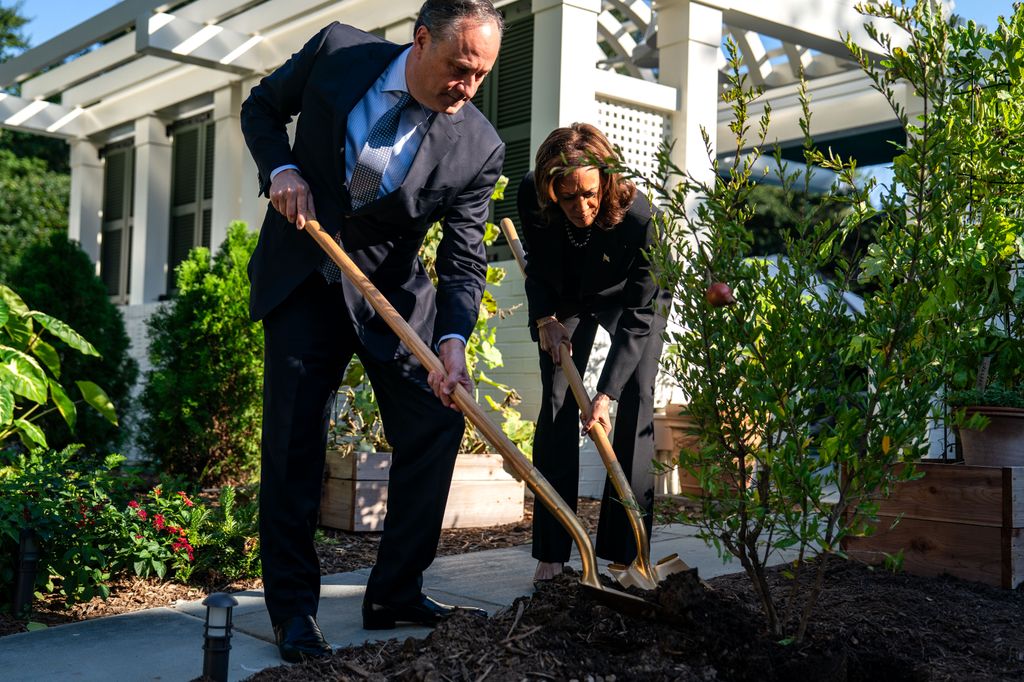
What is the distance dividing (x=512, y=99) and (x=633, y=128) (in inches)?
35.5

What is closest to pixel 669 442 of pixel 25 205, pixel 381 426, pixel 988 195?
pixel 381 426

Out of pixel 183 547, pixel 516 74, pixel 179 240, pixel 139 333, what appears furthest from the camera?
pixel 179 240

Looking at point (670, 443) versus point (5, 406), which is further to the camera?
point (670, 443)

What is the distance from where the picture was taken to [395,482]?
3.00 metres

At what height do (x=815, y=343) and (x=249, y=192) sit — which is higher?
(x=249, y=192)

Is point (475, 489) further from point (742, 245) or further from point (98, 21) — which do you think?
point (98, 21)

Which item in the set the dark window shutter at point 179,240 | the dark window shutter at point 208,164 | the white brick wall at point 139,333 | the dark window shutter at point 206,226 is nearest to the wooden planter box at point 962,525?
the white brick wall at point 139,333

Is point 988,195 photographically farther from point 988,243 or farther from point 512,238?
point 512,238

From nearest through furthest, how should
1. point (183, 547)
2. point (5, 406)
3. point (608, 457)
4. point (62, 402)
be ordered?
point (608, 457)
point (183, 547)
point (5, 406)
point (62, 402)

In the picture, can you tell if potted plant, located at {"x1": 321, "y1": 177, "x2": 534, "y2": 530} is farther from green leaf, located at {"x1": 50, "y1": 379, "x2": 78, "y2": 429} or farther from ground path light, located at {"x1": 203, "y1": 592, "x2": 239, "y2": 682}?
ground path light, located at {"x1": 203, "y1": 592, "x2": 239, "y2": 682}

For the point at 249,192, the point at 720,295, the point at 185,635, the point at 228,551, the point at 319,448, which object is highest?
the point at 249,192

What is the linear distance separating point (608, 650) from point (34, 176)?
2218 cm

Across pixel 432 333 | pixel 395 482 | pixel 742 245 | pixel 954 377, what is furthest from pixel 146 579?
pixel 954 377

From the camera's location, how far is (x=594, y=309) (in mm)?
3900
